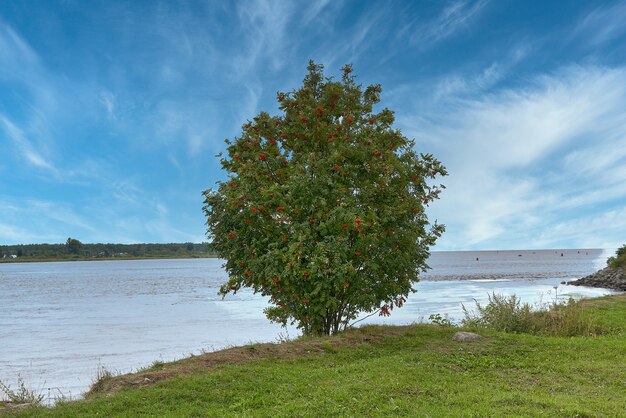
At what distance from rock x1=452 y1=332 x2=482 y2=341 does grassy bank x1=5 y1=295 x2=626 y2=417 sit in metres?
0.24

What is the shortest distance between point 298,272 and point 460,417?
Result: 6.42 meters

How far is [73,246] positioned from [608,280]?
594ft

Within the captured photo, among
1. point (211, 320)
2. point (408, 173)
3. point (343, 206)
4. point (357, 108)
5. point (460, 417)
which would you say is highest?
→ point (357, 108)

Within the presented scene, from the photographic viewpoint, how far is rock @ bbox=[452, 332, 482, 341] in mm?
14719

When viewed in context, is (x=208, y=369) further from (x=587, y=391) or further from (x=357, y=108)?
(x=357, y=108)

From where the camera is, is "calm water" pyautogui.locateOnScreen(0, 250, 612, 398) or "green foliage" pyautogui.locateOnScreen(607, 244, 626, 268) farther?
"green foliage" pyautogui.locateOnScreen(607, 244, 626, 268)

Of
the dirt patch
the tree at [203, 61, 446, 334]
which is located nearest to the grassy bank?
the dirt patch

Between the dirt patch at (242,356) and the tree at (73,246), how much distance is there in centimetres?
18897

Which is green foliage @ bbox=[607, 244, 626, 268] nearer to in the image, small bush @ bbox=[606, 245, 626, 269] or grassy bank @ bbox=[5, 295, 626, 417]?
small bush @ bbox=[606, 245, 626, 269]

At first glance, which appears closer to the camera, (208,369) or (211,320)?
(208,369)

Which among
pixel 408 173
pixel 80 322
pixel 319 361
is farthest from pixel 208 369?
pixel 80 322

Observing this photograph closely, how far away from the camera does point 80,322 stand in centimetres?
3331

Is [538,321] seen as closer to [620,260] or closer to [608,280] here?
[608,280]

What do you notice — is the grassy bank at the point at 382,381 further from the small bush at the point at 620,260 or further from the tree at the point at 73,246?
the tree at the point at 73,246
